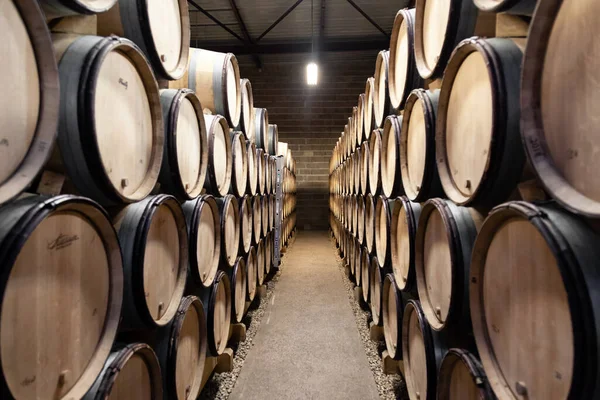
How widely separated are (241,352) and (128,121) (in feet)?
8.42

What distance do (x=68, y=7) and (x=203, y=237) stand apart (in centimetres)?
164

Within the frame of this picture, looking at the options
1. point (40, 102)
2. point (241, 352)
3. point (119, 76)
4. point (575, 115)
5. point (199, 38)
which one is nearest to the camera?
point (575, 115)

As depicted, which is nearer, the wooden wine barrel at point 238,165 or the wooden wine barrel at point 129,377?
the wooden wine barrel at point 129,377

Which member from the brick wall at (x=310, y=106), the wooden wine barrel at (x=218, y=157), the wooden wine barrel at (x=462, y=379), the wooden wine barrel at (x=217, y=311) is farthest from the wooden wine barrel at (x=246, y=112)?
the brick wall at (x=310, y=106)

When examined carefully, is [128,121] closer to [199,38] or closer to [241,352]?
[241,352]

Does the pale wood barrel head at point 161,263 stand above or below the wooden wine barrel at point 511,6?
below

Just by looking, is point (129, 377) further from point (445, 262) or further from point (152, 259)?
point (445, 262)

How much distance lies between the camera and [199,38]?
980cm

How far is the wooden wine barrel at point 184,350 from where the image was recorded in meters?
1.93

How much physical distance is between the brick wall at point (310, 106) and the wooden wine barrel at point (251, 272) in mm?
7420

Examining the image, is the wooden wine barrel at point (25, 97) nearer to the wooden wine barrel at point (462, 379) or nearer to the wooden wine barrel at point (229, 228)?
the wooden wine barrel at point (462, 379)

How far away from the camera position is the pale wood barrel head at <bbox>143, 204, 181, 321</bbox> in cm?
175

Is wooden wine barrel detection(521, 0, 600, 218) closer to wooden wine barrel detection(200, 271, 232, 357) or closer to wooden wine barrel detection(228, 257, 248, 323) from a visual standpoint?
wooden wine barrel detection(200, 271, 232, 357)

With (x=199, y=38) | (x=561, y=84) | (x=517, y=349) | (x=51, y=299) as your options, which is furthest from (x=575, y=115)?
(x=199, y=38)
